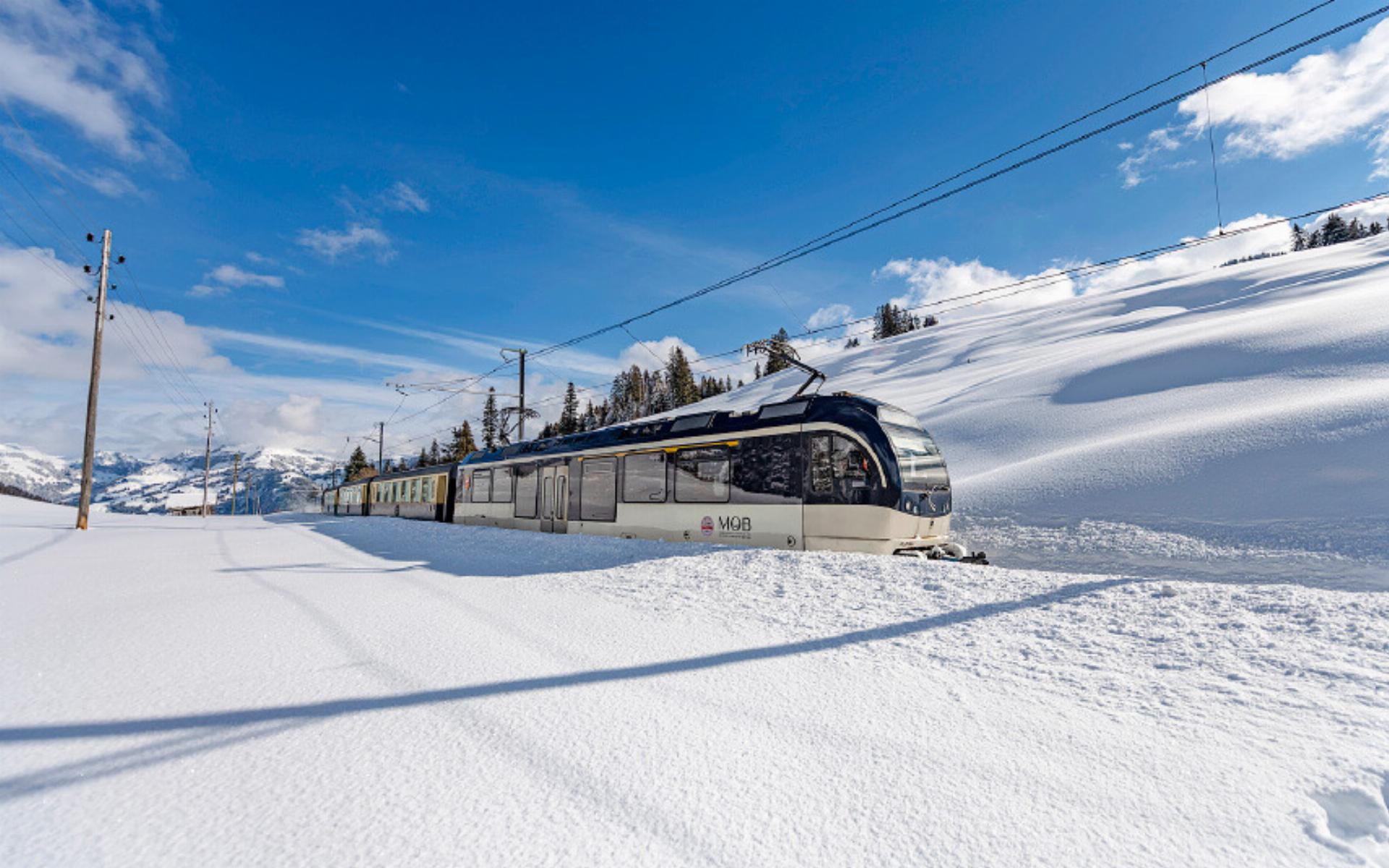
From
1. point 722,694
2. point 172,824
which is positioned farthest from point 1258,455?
point 172,824

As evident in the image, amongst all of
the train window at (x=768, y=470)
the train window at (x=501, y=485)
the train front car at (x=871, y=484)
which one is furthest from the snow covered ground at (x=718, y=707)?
the train window at (x=501, y=485)

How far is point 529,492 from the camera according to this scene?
17906 mm

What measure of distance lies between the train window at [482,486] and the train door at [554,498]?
163 inches

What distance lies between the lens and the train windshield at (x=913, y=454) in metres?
9.80

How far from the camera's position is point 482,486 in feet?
69.3

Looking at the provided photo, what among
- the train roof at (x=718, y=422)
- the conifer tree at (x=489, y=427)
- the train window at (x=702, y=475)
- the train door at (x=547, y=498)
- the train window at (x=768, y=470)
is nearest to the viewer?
the train roof at (x=718, y=422)

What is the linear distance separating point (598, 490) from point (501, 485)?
6237 millimetres

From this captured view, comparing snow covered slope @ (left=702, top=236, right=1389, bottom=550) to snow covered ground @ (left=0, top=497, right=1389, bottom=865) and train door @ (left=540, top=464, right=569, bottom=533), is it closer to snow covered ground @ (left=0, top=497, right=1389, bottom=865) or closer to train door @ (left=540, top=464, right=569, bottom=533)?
snow covered ground @ (left=0, top=497, right=1389, bottom=865)

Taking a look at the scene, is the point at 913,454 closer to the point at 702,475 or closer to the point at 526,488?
the point at 702,475

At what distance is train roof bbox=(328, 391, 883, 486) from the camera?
10578 millimetres

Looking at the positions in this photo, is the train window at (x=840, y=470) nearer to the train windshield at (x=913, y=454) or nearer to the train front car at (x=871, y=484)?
the train front car at (x=871, y=484)

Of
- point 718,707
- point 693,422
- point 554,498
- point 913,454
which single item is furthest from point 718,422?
point 718,707

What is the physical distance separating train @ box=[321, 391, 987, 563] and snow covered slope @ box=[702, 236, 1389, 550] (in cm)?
320

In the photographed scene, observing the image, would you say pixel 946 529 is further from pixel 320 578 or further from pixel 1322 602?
pixel 320 578
